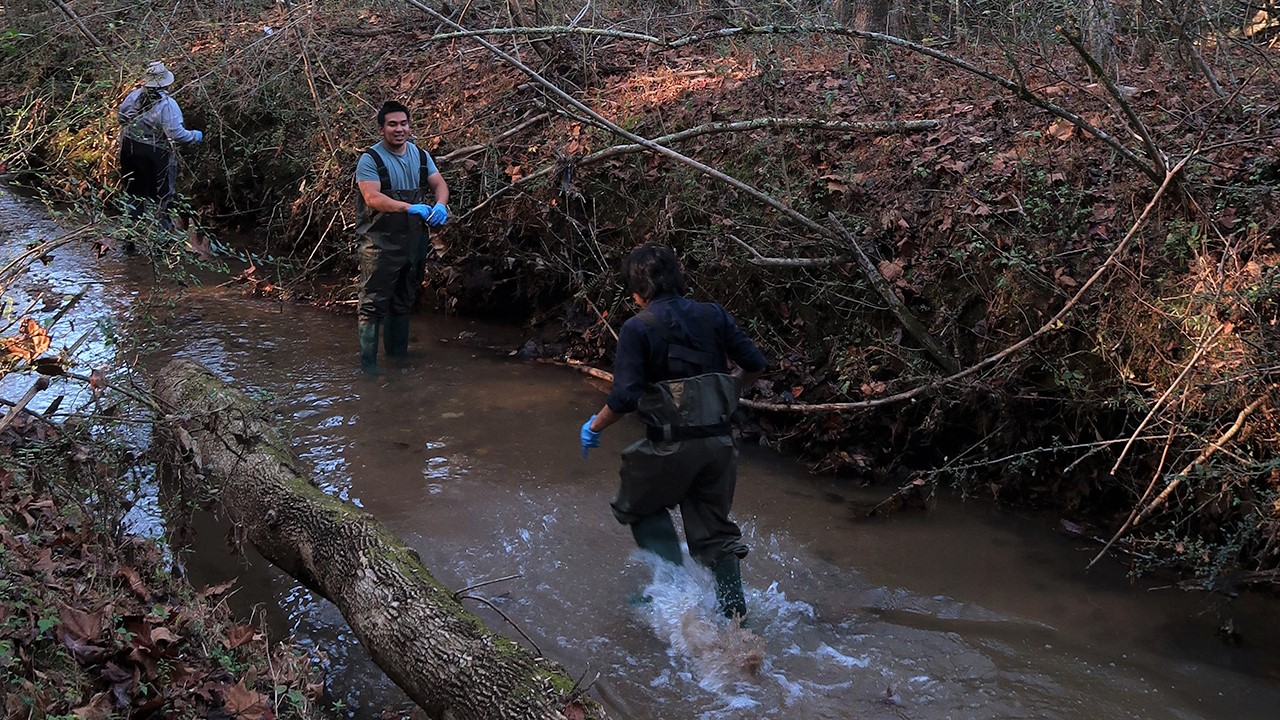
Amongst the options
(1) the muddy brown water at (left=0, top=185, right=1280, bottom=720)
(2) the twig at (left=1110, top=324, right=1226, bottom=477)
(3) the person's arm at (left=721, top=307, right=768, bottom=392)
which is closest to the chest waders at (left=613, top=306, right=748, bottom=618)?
(3) the person's arm at (left=721, top=307, right=768, bottom=392)

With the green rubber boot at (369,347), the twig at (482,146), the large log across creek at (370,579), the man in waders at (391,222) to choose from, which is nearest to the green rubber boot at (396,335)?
the man in waders at (391,222)

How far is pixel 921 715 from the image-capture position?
13.5ft

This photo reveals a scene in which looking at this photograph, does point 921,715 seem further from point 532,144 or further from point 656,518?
point 532,144

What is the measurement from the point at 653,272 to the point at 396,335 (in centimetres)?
445

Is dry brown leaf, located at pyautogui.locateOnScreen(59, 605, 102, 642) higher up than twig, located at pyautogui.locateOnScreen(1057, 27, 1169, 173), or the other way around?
twig, located at pyautogui.locateOnScreen(1057, 27, 1169, 173)

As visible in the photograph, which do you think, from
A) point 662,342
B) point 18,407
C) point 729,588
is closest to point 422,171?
point 18,407

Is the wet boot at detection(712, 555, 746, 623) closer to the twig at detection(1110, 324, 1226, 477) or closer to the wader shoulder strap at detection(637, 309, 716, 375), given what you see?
the wader shoulder strap at detection(637, 309, 716, 375)

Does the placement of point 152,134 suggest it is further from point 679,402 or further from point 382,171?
point 679,402

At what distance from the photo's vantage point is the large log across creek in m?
3.59

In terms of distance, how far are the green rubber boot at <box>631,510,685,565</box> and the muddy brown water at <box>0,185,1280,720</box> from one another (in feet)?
0.90

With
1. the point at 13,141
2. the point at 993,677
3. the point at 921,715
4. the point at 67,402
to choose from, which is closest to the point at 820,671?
the point at 921,715

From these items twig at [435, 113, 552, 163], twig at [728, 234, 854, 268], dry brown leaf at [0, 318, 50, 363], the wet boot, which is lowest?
the wet boot

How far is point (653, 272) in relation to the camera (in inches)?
169

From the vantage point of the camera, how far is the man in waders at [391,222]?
23.5ft
